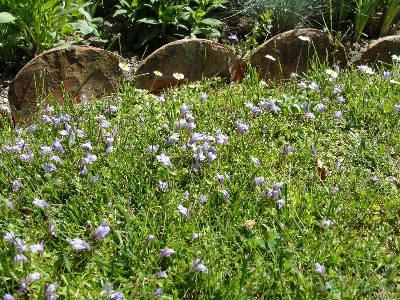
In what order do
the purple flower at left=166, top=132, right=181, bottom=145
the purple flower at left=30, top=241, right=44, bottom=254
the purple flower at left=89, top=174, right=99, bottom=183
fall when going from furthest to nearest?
the purple flower at left=166, top=132, right=181, bottom=145 → the purple flower at left=89, top=174, right=99, bottom=183 → the purple flower at left=30, top=241, right=44, bottom=254

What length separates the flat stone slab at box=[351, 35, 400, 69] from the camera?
409 cm

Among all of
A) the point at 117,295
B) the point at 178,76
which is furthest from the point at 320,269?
the point at 178,76

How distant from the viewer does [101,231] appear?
2186 millimetres

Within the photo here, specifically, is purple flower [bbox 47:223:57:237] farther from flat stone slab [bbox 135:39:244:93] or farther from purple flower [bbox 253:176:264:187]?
flat stone slab [bbox 135:39:244:93]

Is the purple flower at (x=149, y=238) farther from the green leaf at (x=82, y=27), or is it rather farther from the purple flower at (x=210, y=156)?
the green leaf at (x=82, y=27)

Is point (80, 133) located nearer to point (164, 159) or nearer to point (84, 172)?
point (84, 172)

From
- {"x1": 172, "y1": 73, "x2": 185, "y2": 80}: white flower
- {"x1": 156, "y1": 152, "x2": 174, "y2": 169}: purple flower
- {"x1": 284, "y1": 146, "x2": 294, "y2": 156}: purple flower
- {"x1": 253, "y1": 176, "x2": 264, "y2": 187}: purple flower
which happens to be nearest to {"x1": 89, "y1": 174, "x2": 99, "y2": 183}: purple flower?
{"x1": 156, "y1": 152, "x2": 174, "y2": 169}: purple flower

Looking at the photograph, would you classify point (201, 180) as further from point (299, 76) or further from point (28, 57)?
point (28, 57)

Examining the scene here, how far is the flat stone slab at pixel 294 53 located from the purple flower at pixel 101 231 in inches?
83.7

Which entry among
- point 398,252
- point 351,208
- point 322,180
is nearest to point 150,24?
point 322,180

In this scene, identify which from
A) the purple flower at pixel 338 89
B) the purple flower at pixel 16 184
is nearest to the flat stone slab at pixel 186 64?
the purple flower at pixel 338 89

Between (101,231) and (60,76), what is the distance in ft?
5.20

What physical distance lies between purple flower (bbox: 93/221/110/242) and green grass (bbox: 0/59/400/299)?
0.08 meters

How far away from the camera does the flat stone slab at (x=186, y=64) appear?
358cm
